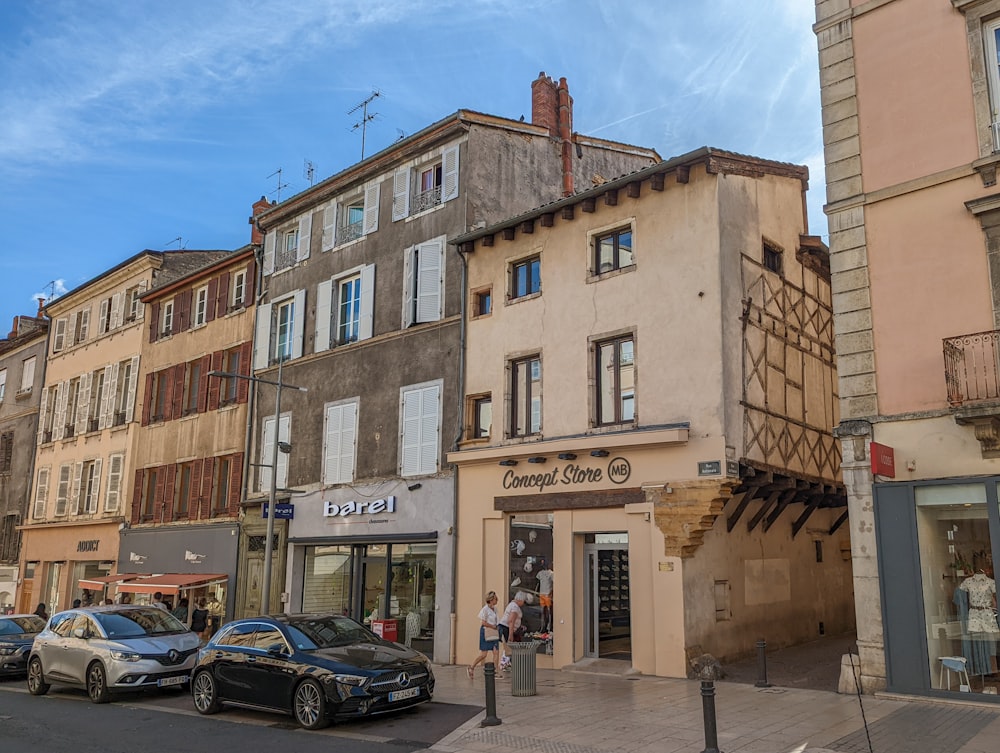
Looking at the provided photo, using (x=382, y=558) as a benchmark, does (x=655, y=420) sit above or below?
above

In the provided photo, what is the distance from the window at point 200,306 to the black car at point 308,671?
56.3 feet

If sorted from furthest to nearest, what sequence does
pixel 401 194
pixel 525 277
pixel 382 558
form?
pixel 401 194 → pixel 382 558 → pixel 525 277

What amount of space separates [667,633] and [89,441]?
24803 mm

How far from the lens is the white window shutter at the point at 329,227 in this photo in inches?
948

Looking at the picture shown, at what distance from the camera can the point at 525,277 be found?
19141 millimetres

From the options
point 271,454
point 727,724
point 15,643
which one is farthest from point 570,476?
point 15,643

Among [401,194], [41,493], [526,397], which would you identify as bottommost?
[41,493]

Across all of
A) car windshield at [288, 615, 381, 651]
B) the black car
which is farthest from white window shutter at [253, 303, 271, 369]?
car windshield at [288, 615, 381, 651]

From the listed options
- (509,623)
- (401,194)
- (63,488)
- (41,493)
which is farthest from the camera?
(41,493)

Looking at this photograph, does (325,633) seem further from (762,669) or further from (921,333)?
(921,333)

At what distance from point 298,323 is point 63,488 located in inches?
585

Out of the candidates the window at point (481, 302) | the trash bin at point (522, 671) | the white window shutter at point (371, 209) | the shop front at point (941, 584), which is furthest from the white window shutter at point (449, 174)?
the shop front at point (941, 584)

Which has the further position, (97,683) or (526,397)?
(526,397)

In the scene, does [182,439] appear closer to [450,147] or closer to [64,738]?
[450,147]
